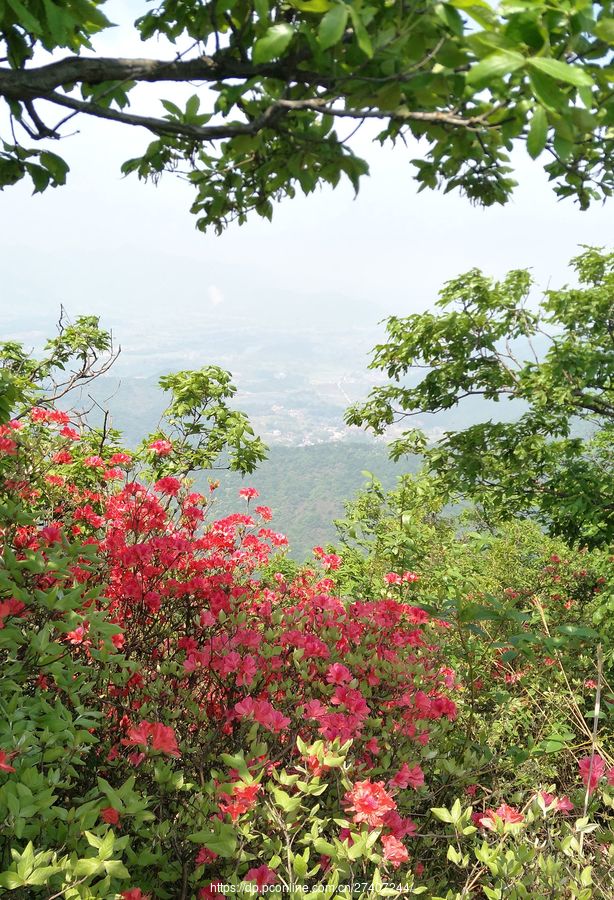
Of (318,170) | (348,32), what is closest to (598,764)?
(318,170)

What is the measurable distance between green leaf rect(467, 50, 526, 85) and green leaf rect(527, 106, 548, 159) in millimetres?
131

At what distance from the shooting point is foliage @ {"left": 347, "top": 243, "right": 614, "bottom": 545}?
5.25m

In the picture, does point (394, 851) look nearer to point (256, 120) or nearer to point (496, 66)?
point (496, 66)

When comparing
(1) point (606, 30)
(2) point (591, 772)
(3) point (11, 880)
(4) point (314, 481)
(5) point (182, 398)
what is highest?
(1) point (606, 30)

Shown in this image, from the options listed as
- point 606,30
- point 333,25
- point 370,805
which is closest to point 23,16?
point 333,25

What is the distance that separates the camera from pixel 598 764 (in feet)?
6.59

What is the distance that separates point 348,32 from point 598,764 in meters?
2.69

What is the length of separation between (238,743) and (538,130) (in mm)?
2114

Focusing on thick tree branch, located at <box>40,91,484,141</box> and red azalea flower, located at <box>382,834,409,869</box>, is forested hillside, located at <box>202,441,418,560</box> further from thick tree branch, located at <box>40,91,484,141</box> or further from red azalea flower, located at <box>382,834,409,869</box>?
thick tree branch, located at <box>40,91,484,141</box>

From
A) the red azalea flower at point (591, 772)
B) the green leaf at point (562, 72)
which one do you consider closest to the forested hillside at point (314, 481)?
the red azalea flower at point (591, 772)

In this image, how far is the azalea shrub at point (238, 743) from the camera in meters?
1.41

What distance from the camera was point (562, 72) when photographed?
99cm

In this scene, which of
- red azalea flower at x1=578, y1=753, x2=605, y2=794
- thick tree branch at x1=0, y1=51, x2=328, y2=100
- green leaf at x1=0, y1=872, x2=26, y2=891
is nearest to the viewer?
green leaf at x1=0, y1=872, x2=26, y2=891

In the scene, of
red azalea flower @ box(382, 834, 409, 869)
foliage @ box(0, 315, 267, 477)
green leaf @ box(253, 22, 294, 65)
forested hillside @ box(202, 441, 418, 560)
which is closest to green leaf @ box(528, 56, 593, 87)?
green leaf @ box(253, 22, 294, 65)
